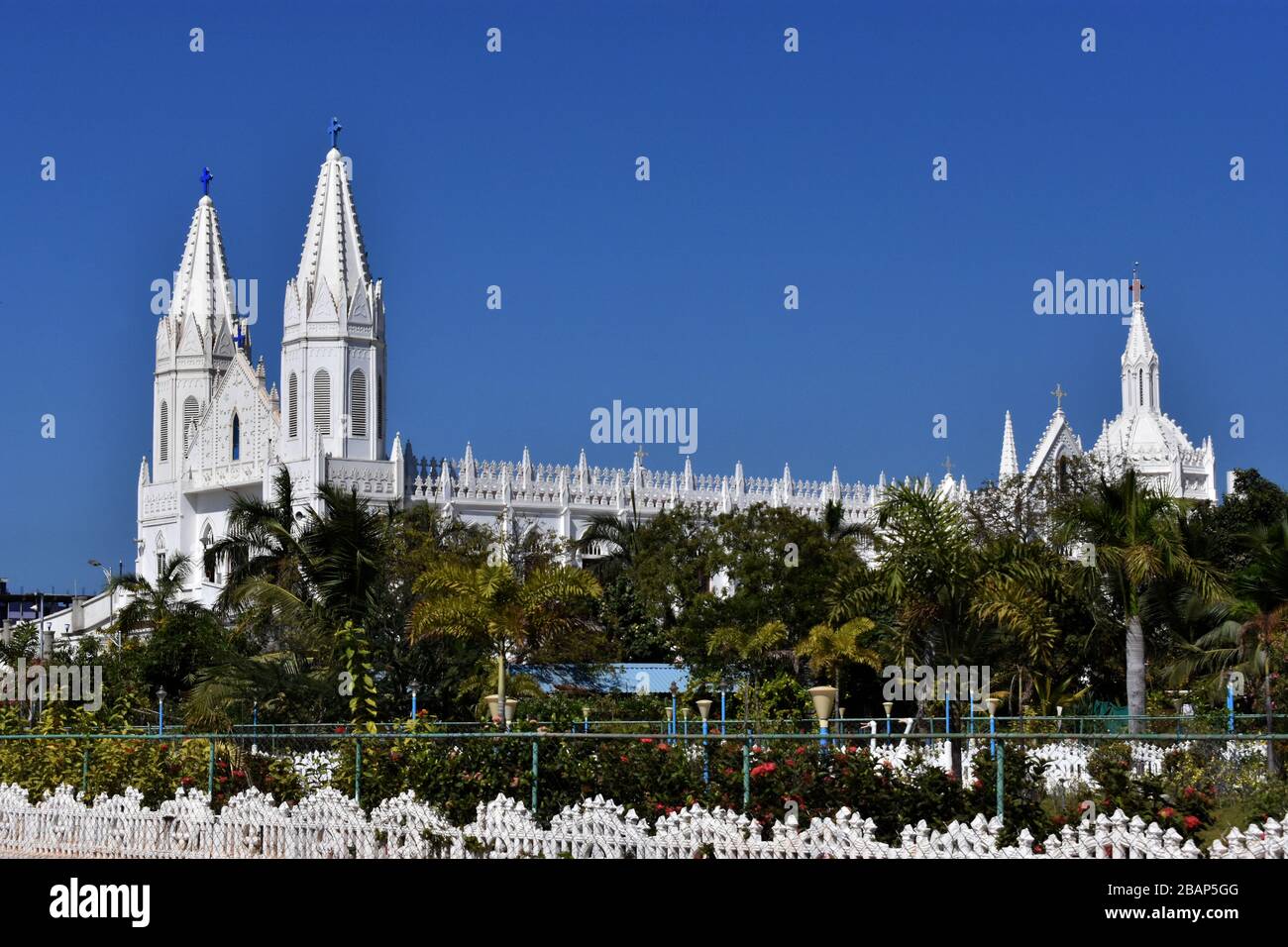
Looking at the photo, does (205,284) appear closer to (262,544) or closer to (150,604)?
(150,604)

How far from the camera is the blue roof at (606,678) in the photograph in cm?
Answer: 4669

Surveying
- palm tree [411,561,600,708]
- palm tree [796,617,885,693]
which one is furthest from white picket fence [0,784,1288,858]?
palm tree [796,617,885,693]

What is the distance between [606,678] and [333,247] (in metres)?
21.3

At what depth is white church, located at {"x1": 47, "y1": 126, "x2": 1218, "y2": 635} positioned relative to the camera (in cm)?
6209

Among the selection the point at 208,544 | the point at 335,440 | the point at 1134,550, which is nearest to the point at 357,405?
the point at 335,440

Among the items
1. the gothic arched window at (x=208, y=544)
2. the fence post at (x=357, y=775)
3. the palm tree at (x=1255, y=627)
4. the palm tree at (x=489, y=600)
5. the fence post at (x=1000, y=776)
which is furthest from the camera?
the gothic arched window at (x=208, y=544)

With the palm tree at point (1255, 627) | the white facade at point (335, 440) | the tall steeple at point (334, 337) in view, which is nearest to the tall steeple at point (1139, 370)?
the white facade at point (335, 440)

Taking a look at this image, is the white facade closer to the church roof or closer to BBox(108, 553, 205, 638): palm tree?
the church roof

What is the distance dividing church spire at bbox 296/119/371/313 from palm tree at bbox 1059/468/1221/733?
34.4m

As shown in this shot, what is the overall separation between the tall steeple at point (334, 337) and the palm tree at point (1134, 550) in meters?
33.7

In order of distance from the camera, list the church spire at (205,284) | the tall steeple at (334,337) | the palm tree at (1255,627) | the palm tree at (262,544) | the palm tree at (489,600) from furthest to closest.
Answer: the church spire at (205,284), the tall steeple at (334,337), the palm tree at (262,544), the palm tree at (489,600), the palm tree at (1255,627)

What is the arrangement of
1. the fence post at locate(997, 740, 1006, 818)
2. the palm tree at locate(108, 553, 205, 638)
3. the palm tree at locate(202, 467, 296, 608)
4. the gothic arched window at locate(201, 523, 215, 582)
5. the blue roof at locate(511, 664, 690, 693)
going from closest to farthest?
the fence post at locate(997, 740, 1006, 818) < the palm tree at locate(202, 467, 296, 608) < the blue roof at locate(511, 664, 690, 693) < the palm tree at locate(108, 553, 205, 638) < the gothic arched window at locate(201, 523, 215, 582)

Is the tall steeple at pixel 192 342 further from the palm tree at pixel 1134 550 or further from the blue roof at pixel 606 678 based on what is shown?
the palm tree at pixel 1134 550
